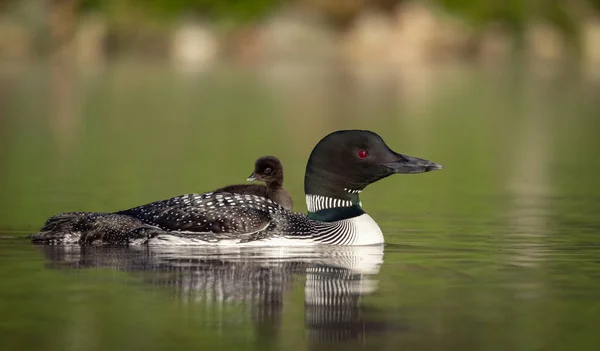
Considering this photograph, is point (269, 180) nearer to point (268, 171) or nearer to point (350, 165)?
point (268, 171)

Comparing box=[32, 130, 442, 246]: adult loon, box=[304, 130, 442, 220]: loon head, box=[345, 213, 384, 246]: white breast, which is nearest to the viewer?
box=[32, 130, 442, 246]: adult loon

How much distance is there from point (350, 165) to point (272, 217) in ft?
1.98

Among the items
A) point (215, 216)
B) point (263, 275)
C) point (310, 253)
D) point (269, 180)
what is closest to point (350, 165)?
point (310, 253)

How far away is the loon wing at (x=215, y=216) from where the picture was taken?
32.9ft

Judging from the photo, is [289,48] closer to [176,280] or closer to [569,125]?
[569,125]

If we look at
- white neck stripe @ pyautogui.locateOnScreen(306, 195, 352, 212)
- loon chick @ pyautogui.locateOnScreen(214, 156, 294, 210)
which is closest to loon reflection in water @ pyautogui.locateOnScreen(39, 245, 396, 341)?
white neck stripe @ pyautogui.locateOnScreen(306, 195, 352, 212)

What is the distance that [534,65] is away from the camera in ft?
218

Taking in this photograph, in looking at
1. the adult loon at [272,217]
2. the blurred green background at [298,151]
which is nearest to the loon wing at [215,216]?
the adult loon at [272,217]

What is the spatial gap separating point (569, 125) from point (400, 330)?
2040 cm

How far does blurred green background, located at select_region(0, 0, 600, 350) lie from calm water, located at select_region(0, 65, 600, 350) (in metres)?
0.03

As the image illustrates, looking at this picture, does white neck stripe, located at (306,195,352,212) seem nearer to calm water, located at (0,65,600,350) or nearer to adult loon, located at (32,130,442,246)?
adult loon, located at (32,130,442,246)

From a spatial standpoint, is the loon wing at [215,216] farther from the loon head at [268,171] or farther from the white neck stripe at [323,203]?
the loon head at [268,171]

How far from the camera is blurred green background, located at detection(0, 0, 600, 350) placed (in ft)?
24.7

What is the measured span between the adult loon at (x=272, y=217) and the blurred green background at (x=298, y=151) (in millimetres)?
327
